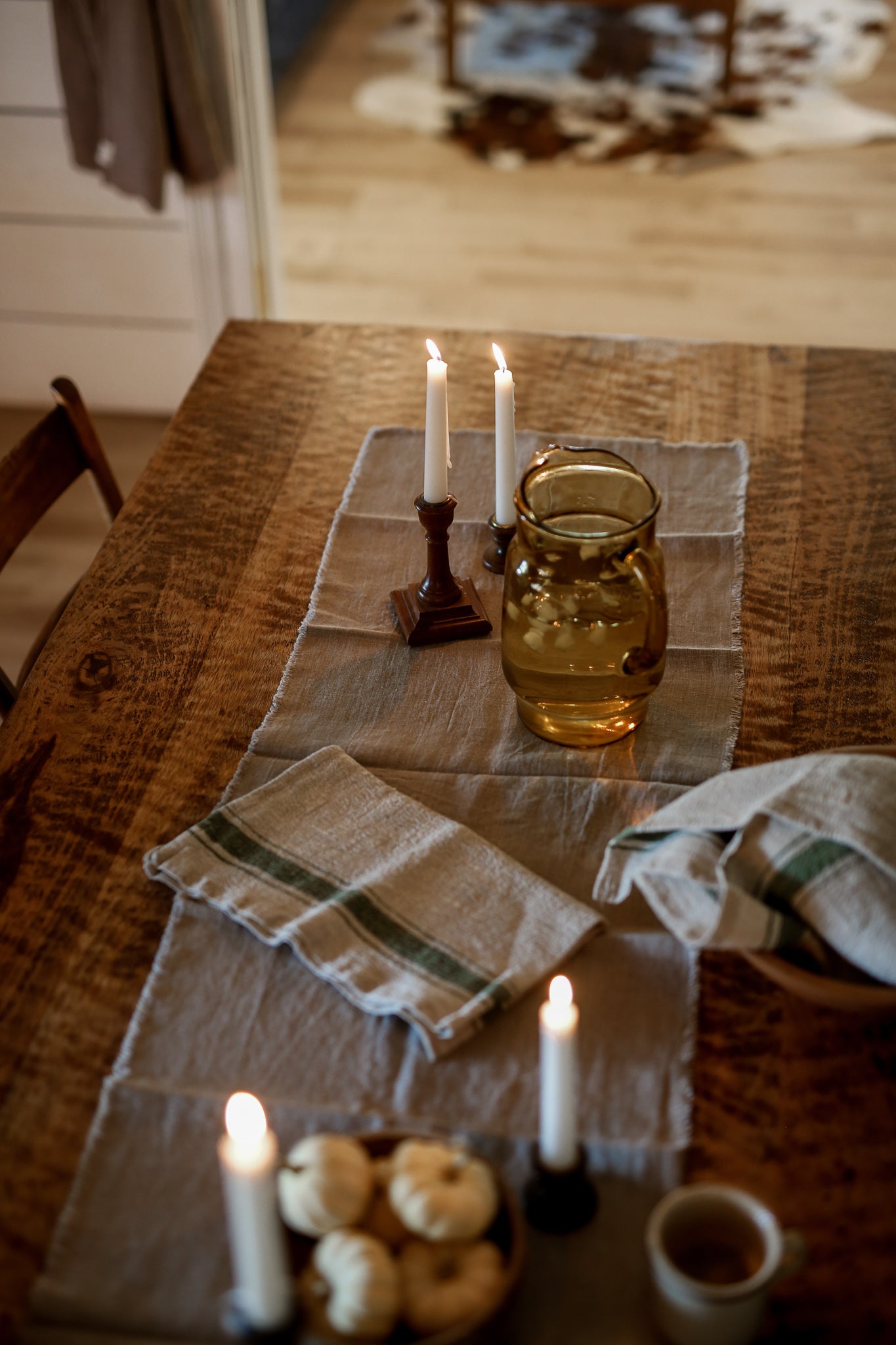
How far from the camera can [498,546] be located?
114 centimetres

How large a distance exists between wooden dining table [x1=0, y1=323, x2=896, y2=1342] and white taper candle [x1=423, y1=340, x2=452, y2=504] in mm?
172

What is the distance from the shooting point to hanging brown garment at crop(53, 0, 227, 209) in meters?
2.30

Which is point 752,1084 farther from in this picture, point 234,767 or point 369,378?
point 369,378

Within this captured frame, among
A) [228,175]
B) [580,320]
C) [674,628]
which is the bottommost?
[580,320]

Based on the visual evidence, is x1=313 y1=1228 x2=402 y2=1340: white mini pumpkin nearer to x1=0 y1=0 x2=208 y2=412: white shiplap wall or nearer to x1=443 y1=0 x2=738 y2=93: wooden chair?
x1=0 y1=0 x2=208 y2=412: white shiplap wall

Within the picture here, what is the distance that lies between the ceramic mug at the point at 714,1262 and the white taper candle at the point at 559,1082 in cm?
5

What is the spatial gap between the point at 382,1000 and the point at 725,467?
69 centimetres

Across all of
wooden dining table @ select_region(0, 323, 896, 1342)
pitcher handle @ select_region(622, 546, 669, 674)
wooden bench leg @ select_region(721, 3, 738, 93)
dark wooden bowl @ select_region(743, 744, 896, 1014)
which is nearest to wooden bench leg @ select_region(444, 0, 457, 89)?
wooden bench leg @ select_region(721, 3, 738, 93)

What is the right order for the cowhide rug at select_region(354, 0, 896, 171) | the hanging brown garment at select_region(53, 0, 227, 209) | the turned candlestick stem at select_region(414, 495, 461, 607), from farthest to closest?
the cowhide rug at select_region(354, 0, 896, 171) < the hanging brown garment at select_region(53, 0, 227, 209) < the turned candlestick stem at select_region(414, 495, 461, 607)

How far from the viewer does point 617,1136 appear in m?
0.72

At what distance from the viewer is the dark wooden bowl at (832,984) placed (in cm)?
73

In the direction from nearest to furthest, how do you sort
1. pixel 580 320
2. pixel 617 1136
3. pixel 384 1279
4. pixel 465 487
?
1. pixel 384 1279
2. pixel 617 1136
3. pixel 465 487
4. pixel 580 320

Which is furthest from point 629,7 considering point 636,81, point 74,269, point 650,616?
point 650,616

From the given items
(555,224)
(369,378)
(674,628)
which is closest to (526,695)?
(674,628)
